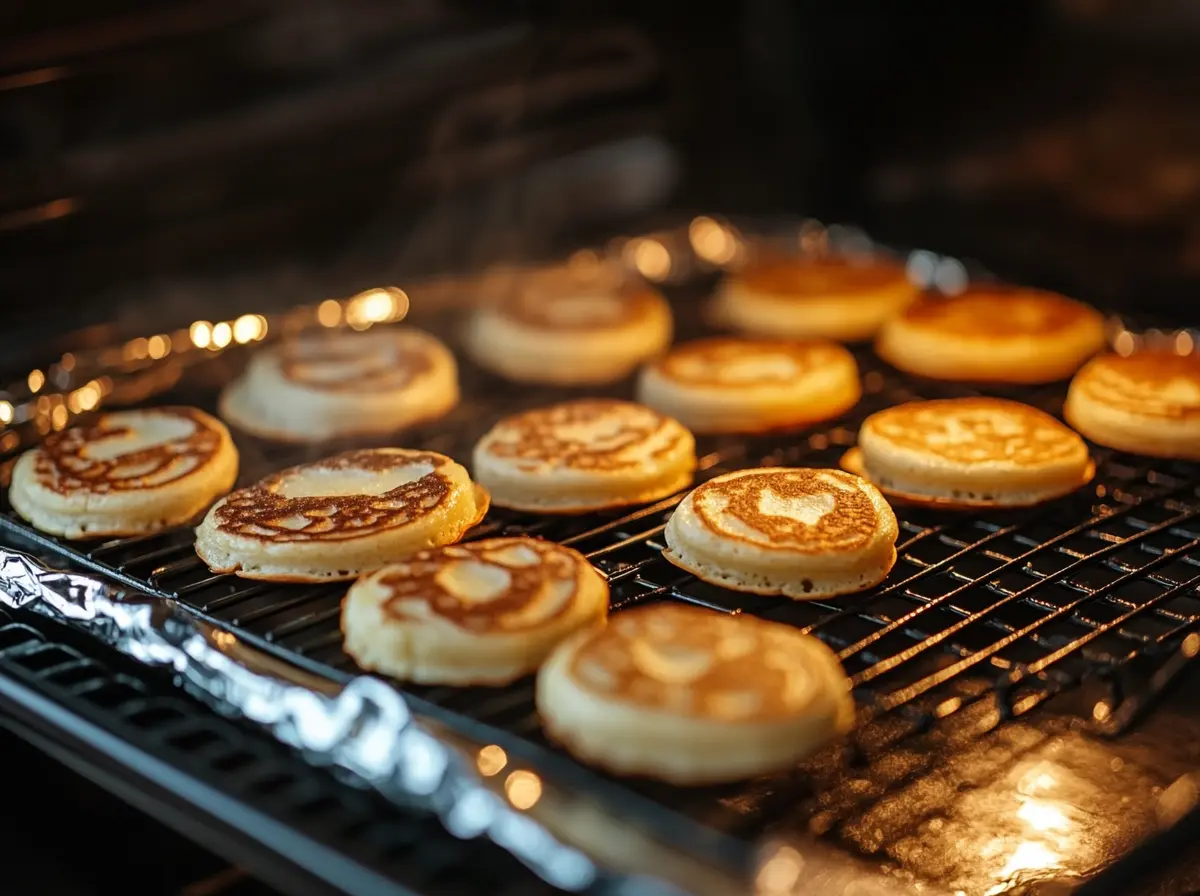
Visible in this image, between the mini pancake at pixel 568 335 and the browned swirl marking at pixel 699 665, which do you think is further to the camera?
the mini pancake at pixel 568 335

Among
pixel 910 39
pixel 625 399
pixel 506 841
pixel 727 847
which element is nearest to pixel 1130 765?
pixel 727 847

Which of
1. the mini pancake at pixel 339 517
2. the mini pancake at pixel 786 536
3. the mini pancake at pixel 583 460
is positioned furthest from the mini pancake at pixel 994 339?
the mini pancake at pixel 339 517

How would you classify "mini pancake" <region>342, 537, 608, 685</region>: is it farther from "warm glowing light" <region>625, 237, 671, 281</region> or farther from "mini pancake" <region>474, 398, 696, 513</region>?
"warm glowing light" <region>625, 237, 671, 281</region>

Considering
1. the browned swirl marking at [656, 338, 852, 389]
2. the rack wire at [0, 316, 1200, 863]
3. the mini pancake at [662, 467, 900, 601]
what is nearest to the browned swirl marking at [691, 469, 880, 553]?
the mini pancake at [662, 467, 900, 601]

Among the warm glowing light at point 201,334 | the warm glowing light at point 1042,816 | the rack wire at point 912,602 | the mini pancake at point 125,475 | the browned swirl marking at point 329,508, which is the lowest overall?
the warm glowing light at point 1042,816

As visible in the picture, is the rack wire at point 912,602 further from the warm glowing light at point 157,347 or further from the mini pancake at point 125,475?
the warm glowing light at point 157,347

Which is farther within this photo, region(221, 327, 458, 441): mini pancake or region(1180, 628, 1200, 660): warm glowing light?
region(221, 327, 458, 441): mini pancake

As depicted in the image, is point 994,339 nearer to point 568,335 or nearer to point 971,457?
point 971,457
